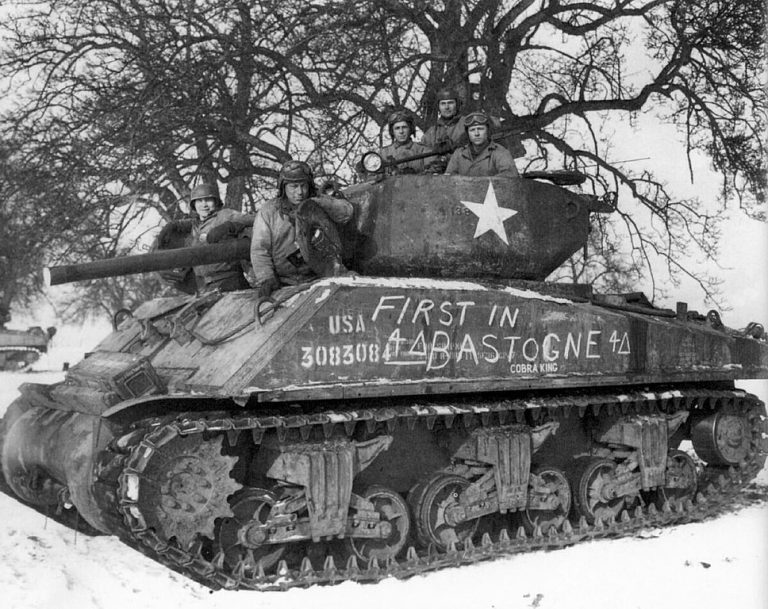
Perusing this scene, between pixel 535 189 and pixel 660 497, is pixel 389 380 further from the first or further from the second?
pixel 660 497

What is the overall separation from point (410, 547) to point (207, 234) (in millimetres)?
3879

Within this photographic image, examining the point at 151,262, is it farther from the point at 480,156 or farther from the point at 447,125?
the point at 447,125

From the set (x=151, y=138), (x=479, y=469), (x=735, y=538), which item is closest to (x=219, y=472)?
(x=479, y=469)

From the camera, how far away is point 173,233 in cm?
1059

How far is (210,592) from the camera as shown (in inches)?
269

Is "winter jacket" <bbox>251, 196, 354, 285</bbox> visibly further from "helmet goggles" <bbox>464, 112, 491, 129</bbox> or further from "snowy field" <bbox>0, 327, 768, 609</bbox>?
"snowy field" <bbox>0, 327, 768, 609</bbox>

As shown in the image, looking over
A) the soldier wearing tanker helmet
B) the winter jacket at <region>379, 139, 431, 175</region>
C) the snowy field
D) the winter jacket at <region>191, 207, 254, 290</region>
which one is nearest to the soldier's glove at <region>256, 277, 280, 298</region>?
the winter jacket at <region>191, 207, 254, 290</region>

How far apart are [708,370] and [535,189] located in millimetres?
2672

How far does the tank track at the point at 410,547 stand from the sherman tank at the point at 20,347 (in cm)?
2726

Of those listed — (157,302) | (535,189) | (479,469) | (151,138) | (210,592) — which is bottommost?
(210,592)

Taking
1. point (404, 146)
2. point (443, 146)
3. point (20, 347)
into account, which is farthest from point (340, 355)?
point (20, 347)

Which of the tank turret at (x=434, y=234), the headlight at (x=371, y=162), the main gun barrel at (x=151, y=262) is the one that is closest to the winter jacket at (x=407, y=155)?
the headlight at (x=371, y=162)

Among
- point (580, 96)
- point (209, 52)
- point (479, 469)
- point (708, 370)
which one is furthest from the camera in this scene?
point (580, 96)

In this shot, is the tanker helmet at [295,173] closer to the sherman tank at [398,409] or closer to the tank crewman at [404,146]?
the sherman tank at [398,409]
